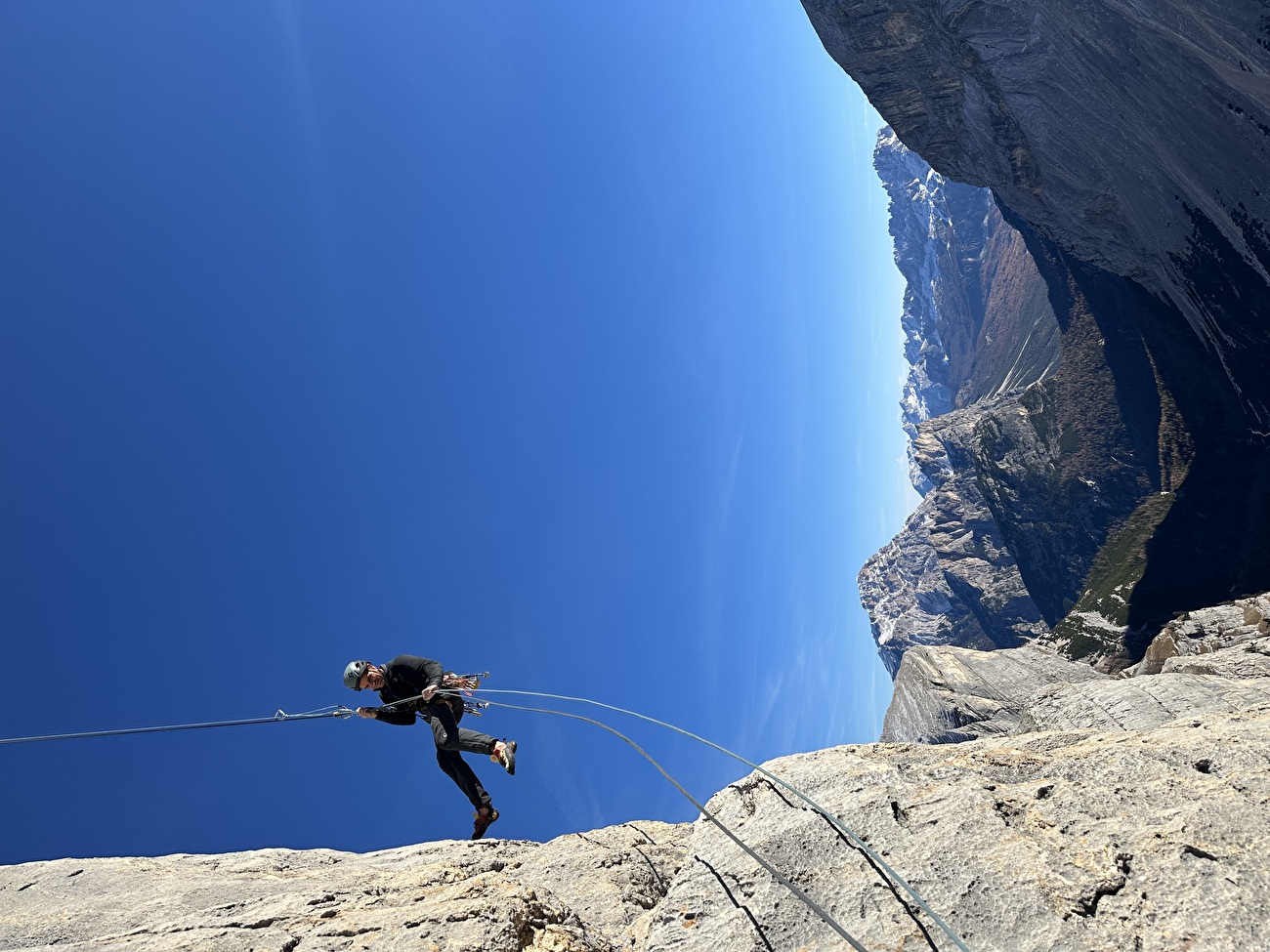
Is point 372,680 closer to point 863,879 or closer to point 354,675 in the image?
point 354,675

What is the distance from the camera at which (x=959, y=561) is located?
163875mm

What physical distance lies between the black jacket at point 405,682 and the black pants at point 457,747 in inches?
15.9

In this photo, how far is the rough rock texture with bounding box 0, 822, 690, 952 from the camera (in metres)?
6.35

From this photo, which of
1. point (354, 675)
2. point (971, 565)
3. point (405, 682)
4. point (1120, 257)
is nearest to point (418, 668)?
point (405, 682)

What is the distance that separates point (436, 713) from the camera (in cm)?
988

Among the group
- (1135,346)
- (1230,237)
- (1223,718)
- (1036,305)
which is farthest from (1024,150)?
(1036,305)

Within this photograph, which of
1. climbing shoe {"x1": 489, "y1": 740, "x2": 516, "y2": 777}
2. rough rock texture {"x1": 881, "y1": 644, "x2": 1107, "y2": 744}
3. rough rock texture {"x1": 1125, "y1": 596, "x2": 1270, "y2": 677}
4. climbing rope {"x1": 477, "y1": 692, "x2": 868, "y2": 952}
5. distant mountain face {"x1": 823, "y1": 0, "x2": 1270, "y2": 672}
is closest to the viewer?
climbing rope {"x1": 477, "y1": 692, "x2": 868, "y2": 952}

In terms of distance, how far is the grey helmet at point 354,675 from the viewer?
10266mm

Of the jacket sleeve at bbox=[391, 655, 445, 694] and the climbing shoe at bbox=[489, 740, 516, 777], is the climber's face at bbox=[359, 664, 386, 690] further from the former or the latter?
the climbing shoe at bbox=[489, 740, 516, 777]

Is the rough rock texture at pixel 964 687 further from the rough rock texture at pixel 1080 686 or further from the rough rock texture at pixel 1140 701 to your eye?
the rough rock texture at pixel 1140 701

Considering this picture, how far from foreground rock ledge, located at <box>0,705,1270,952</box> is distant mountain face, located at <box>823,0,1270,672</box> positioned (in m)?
37.6

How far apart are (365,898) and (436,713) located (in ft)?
8.49

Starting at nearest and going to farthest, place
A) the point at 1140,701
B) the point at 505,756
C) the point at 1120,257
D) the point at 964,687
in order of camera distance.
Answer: the point at 505,756
the point at 1140,701
the point at 964,687
the point at 1120,257

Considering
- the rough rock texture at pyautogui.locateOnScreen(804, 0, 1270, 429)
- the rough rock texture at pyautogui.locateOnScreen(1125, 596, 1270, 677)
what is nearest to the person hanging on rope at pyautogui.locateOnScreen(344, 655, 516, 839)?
the rough rock texture at pyautogui.locateOnScreen(1125, 596, 1270, 677)
